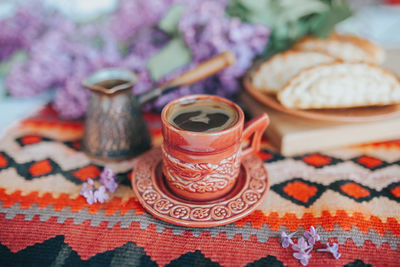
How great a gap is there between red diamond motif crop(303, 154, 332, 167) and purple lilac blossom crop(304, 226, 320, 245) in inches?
9.7

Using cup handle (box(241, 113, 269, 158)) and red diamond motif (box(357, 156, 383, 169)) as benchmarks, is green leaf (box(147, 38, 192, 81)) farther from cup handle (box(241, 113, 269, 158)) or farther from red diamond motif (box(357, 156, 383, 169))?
red diamond motif (box(357, 156, 383, 169))

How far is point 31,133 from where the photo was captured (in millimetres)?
896

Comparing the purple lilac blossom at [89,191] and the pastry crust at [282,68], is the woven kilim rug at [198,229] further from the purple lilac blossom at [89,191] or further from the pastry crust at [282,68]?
the pastry crust at [282,68]

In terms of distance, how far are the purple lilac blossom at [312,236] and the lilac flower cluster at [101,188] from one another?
401 millimetres

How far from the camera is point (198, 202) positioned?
59 centimetres

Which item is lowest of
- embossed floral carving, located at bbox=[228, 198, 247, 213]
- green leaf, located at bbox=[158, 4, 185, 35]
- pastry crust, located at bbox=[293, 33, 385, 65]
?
embossed floral carving, located at bbox=[228, 198, 247, 213]

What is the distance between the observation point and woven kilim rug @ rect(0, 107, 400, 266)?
1.77 ft

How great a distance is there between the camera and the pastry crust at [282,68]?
2.86 feet

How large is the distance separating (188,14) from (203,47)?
4.7 inches

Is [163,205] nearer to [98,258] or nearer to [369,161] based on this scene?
[98,258]

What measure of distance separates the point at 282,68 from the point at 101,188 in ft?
1.95

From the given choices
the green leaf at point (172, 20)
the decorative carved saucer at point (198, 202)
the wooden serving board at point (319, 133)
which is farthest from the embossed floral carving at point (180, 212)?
the green leaf at point (172, 20)

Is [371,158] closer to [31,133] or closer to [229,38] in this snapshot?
[229,38]

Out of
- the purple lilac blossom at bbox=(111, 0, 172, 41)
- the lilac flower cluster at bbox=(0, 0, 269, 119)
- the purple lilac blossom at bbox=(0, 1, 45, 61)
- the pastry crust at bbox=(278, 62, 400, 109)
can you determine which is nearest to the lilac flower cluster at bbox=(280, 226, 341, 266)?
the pastry crust at bbox=(278, 62, 400, 109)
